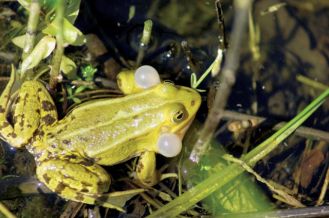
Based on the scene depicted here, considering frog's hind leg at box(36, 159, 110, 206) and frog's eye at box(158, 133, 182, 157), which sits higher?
frog's eye at box(158, 133, 182, 157)

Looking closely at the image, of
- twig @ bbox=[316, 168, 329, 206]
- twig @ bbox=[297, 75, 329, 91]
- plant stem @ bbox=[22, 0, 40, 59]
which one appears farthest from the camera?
twig @ bbox=[297, 75, 329, 91]

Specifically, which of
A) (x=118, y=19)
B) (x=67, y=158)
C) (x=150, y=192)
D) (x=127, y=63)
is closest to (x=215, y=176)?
(x=150, y=192)

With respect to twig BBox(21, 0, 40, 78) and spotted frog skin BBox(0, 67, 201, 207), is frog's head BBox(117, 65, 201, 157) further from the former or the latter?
twig BBox(21, 0, 40, 78)

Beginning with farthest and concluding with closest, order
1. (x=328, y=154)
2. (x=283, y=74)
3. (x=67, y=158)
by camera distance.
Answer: (x=283, y=74) < (x=328, y=154) < (x=67, y=158)

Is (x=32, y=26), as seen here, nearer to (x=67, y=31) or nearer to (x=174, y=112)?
(x=67, y=31)

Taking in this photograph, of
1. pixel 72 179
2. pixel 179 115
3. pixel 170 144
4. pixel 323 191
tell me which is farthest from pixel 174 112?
pixel 323 191

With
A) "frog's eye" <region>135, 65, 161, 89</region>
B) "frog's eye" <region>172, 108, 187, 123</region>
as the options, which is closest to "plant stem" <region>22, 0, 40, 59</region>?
"frog's eye" <region>135, 65, 161, 89</region>

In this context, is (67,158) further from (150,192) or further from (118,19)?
(118,19)
